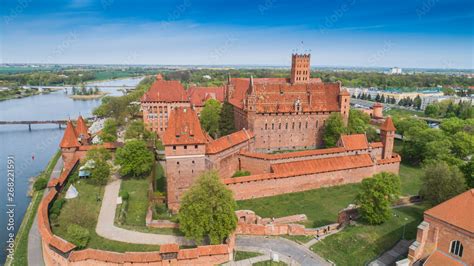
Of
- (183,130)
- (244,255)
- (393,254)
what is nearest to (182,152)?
(183,130)

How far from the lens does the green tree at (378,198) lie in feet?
79.6

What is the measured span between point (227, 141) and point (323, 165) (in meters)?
10.1

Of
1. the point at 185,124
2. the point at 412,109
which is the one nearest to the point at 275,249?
the point at 185,124

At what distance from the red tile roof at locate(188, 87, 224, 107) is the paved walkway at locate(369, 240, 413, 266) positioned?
40.7 m

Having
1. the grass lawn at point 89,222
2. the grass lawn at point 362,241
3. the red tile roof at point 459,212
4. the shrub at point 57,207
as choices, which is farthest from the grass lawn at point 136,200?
the red tile roof at point 459,212

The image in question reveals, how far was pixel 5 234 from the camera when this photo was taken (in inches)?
1097

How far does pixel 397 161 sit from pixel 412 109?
2698 inches

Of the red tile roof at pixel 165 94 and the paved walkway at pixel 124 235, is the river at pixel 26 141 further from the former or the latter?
the red tile roof at pixel 165 94

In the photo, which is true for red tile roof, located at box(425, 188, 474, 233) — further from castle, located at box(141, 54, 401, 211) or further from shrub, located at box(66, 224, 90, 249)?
shrub, located at box(66, 224, 90, 249)

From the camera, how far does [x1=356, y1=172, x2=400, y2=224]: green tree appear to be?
2427 cm

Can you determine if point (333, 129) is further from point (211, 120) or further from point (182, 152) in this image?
point (182, 152)

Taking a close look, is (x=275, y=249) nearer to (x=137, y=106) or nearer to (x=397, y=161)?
(x=397, y=161)

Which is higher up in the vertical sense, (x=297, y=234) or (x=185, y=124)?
(x=185, y=124)

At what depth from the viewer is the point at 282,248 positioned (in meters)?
21.9
